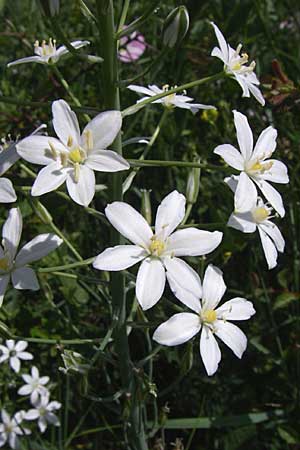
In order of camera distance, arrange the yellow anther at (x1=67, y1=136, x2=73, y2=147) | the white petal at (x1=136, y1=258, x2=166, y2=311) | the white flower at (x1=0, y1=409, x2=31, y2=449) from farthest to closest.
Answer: the white flower at (x1=0, y1=409, x2=31, y2=449), the yellow anther at (x1=67, y1=136, x2=73, y2=147), the white petal at (x1=136, y1=258, x2=166, y2=311)

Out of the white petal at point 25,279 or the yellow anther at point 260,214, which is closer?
the white petal at point 25,279

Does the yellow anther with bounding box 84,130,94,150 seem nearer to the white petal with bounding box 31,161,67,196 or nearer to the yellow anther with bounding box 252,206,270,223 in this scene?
the white petal with bounding box 31,161,67,196

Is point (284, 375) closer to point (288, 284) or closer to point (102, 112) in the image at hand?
point (288, 284)

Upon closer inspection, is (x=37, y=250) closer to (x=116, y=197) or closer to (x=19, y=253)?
(x=19, y=253)

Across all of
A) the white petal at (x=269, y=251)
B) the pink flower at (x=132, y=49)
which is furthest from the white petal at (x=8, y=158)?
the pink flower at (x=132, y=49)

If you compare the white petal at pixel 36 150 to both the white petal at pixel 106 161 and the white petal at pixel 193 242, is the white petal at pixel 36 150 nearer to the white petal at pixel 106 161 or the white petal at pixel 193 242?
the white petal at pixel 106 161

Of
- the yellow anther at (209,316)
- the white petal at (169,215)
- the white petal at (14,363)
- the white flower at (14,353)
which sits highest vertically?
the white petal at (169,215)

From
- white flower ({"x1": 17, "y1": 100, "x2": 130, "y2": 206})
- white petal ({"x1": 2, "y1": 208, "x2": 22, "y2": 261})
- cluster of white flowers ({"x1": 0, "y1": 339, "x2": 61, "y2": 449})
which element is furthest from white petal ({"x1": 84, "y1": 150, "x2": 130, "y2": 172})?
cluster of white flowers ({"x1": 0, "y1": 339, "x2": 61, "y2": 449})
